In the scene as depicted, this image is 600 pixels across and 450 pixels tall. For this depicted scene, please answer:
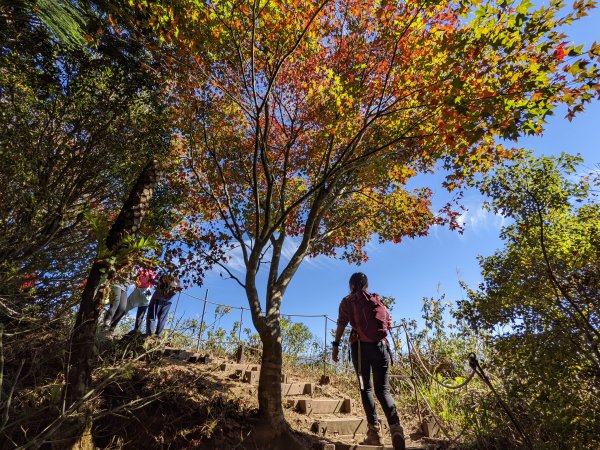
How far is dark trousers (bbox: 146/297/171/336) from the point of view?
7395mm

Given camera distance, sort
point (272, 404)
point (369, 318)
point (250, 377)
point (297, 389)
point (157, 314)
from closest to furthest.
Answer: point (369, 318) < point (272, 404) < point (250, 377) < point (297, 389) < point (157, 314)

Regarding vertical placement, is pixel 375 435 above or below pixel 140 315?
below

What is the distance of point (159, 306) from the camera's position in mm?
7496

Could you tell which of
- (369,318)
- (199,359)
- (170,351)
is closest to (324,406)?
(369,318)

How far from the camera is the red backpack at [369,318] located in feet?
15.8

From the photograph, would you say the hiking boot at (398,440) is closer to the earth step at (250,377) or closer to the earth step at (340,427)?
the earth step at (340,427)

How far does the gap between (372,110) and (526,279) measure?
11.7 feet

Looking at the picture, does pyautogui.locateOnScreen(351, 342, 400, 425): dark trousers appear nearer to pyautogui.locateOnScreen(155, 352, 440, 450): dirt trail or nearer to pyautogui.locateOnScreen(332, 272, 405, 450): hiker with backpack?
pyautogui.locateOnScreen(332, 272, 405, 450): hiker with backpack

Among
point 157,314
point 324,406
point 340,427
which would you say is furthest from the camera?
point 157,314

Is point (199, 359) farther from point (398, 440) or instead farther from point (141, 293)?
point (398, 440)

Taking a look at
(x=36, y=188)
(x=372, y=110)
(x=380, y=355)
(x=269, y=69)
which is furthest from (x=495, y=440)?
(x=36, y=188)

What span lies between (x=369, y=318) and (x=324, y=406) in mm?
2604

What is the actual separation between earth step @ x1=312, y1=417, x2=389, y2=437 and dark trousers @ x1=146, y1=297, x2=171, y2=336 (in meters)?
3.89

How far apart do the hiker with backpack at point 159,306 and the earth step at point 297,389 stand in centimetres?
290
